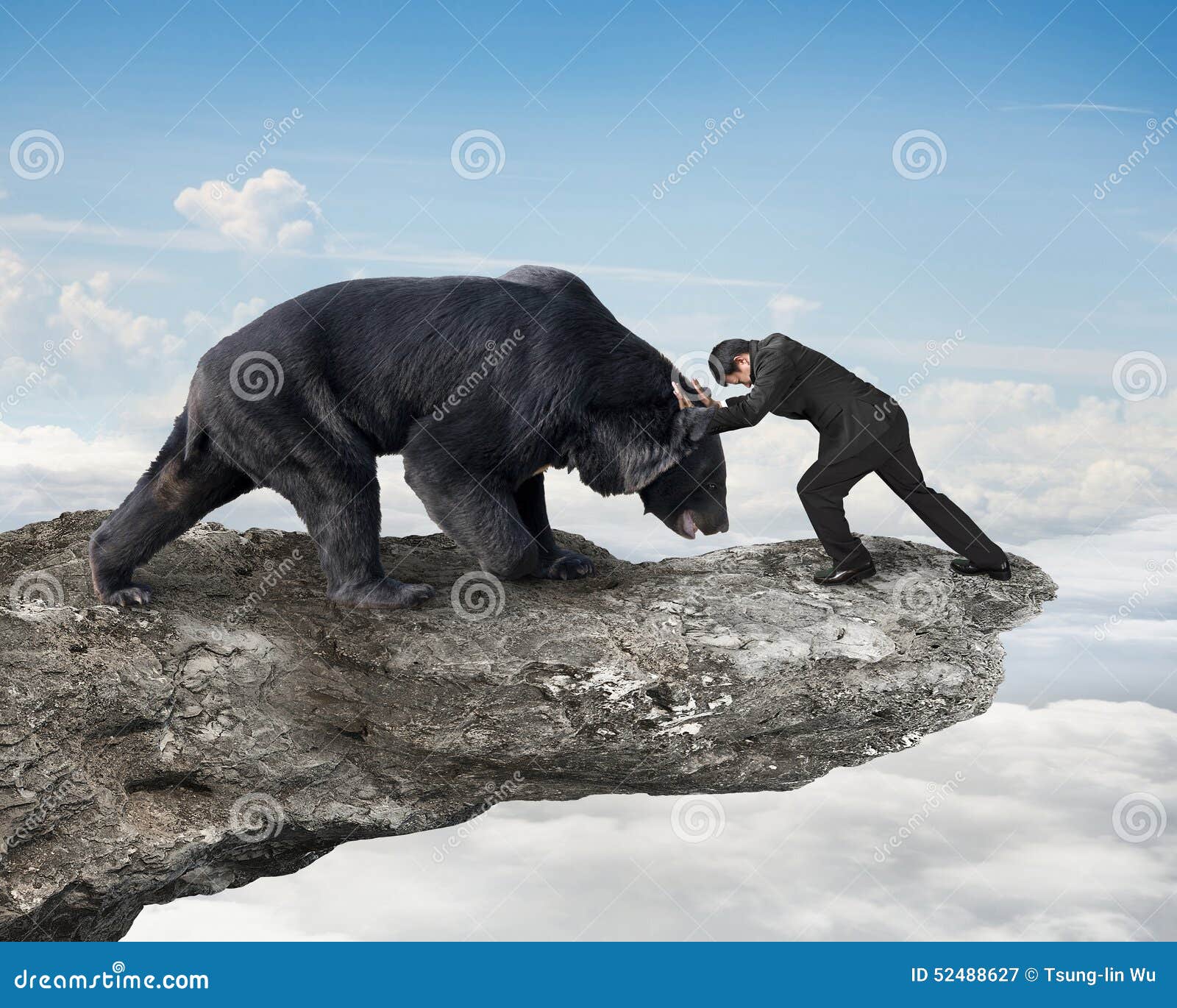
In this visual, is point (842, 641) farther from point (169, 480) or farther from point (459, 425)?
point (169, 480)

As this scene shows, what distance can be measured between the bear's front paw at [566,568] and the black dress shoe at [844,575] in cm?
Answer: 171

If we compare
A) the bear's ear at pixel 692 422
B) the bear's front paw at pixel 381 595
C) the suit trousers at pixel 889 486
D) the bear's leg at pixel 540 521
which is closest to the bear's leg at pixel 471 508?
the bear's front paw at pixel 381 595

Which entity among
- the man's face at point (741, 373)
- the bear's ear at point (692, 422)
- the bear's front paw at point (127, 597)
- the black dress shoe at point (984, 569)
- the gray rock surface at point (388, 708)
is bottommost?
the gray rock surface at point (388, 708)

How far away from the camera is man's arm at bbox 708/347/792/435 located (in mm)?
7672

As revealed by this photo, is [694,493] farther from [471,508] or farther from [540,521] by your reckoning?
[471,508]

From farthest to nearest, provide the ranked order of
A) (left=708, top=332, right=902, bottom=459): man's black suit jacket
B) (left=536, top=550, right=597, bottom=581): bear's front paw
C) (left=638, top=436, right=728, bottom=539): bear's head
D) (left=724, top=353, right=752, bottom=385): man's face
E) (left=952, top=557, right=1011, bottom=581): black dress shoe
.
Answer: (left=536, top=550, right=597, bottom=581): bear's front paw
(left=638, top=436, right=728, bottom=539): bear's head
(left=952, top=557, right=1011, bottom=581): black dress shoe
(left=724, top=353, right=752, bottom=385): man's face
(left=708, top=332, right=902, bottom=459): man's black suit jacket

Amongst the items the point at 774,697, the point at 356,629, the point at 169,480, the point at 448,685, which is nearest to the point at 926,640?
Result: the point at 774,697

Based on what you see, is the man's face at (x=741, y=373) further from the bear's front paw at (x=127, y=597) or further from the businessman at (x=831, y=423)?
the bear's front paw at (x=127, y=597)

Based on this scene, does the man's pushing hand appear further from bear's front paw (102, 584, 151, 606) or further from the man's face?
bear's front paw (102, 584, 151, 606)

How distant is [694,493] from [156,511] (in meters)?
3.83

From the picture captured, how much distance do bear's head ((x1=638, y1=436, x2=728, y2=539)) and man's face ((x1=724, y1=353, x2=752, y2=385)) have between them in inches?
21.7

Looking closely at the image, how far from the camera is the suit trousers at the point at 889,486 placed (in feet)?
25.6

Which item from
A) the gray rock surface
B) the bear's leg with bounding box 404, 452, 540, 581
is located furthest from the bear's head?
the bear's leg with bounding box 404, 452, 540, 581

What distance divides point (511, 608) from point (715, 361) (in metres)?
2.21
